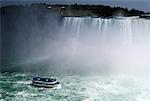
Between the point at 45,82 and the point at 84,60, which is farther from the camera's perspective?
the point at 84,60

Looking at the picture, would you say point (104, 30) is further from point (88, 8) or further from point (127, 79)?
point (127, 79)

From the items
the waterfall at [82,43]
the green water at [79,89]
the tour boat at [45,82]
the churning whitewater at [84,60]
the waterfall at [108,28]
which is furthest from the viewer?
the waterfall at [108,28]

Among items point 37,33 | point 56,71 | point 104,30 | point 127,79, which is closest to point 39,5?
point 37,33

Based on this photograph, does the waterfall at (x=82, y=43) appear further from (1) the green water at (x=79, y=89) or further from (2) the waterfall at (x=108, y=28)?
(1) the green water at (x=79, y=89)

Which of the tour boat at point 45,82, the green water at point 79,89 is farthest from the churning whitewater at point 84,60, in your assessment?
the tour boat at point 45,82

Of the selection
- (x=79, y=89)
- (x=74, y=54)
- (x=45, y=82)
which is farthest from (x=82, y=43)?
(x=79, y=89)

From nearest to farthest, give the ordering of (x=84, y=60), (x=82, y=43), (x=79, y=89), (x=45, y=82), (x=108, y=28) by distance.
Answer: (x=79, y=89), (x=45, y=82), (x=84, y=60), (x=108, y=28), (x=82, y=43)

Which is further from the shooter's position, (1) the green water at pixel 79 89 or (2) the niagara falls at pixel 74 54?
(2) the niagara falls at pixel 74 54

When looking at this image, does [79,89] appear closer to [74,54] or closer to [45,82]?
[45,82]
